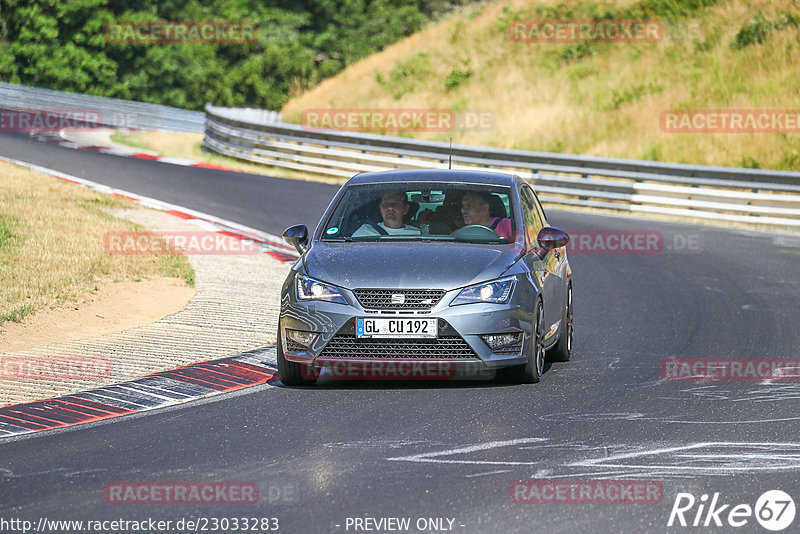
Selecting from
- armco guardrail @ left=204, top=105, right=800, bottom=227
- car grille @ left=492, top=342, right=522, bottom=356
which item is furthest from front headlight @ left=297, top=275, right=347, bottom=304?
armco guardrail @ left=204, top=105, right=800, bottom=227

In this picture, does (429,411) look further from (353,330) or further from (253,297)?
(253,297)

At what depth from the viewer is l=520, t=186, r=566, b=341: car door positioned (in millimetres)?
9508

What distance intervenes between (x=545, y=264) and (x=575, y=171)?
15.7 m

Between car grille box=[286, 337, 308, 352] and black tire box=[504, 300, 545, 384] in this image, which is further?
black tire box=[504, 300, 545, 384]

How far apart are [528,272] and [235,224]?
35.5 feet

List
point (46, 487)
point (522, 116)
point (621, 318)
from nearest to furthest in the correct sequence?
point (46, 487) → point (621, 318) → point (522, 116)

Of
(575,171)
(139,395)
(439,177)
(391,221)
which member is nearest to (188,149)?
(575,171)

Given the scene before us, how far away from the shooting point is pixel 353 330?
28.4 ft

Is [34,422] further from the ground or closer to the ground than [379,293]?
closer to the ground

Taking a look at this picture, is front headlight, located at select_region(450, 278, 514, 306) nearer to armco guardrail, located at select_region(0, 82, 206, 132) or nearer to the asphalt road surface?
the asphalt road surface

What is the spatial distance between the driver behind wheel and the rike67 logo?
3.92 m

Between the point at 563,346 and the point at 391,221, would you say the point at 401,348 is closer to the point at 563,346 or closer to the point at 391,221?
the point at 391,221

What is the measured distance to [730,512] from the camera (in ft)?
19.2

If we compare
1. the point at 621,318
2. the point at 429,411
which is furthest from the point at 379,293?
the point at 621,318
